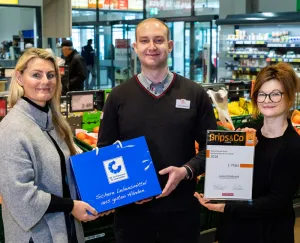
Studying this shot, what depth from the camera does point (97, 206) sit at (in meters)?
2.28

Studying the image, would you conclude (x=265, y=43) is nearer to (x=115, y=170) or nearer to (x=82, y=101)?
(x=82, y=101)

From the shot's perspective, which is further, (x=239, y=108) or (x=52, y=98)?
(x=239, y=108)

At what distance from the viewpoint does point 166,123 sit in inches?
93.4

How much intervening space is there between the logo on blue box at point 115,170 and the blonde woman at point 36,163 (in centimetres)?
17

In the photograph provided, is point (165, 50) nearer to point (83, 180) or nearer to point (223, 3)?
point (83, 180)

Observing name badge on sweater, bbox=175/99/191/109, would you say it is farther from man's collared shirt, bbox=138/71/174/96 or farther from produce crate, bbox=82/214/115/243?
produce crate, bbox=82/214/115/243

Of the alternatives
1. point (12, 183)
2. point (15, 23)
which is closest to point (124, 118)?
point (12, 183)

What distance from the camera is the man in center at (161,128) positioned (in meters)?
2.37

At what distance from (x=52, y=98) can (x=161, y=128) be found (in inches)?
21.1

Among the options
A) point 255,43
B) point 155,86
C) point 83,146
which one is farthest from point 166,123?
point 255,43

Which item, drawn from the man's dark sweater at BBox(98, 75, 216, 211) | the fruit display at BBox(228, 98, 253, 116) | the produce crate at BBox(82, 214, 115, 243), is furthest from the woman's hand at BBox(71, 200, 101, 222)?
the fruit display at BBox(228, 98, 253, 116)

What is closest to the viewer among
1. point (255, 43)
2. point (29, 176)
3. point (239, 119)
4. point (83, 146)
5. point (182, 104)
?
point (29, 176)

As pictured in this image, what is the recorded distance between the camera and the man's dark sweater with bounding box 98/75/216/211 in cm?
238

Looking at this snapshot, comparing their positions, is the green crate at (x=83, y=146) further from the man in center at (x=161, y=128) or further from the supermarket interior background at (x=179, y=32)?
the supermarket interior background at (x=179, y=32)
